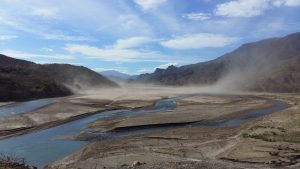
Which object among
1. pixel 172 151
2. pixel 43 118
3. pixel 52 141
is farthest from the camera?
pixel 43 118

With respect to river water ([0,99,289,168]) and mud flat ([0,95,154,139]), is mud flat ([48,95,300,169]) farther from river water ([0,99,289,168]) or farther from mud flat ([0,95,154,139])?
mud flat ([0,95,154,139])

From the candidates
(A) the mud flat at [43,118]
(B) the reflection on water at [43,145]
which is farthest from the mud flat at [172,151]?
(A) the mud flat at [43,118]

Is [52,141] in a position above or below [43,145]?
above

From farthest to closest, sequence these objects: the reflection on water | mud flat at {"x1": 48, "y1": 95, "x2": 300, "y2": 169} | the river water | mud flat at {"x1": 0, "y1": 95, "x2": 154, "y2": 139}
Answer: mud flat at {"x1": 0, "y1": 95, "x2": 154, "y2": 139} < the river water < the reflection on water < mud flat at {"x1": 48, "y1": 95, "x2": 300, "y2": 169}

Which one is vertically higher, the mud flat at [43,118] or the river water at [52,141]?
the mud flat at [43,118]

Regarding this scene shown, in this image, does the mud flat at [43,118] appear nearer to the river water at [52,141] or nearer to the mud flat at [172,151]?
the river water at [52,141]

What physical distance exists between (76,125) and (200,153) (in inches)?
1161

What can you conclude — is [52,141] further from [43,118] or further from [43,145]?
[43,118]

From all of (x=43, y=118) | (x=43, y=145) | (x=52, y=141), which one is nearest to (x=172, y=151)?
(x=43, y=145)

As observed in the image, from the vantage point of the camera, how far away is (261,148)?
37188 mm

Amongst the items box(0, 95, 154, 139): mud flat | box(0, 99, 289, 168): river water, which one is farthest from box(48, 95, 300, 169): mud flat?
box(0, 95, 154, 139): mud flat

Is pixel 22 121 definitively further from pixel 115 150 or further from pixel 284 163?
pixel 284 163

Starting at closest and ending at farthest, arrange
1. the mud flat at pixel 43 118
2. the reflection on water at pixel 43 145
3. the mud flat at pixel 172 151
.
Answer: the mud flat at pixel 172 151, the reflection on water at pixel 43 145, the mud flat at pixel 43 118

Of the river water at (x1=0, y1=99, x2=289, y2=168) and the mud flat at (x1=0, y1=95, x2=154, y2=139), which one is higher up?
the mud flat at (x1=0, y1=95, x2=154, y2=139)
